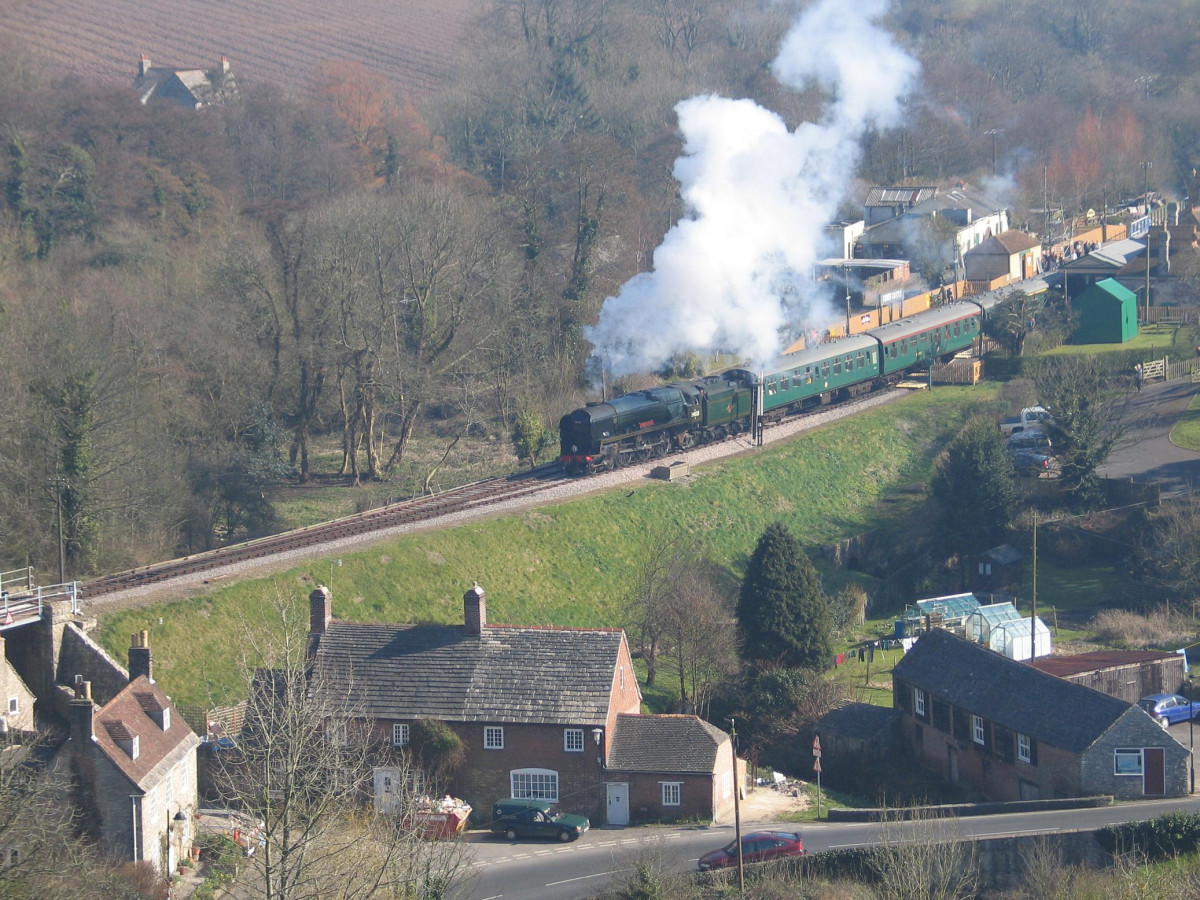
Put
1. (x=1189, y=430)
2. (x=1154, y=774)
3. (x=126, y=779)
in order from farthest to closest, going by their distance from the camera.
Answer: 1. (x=1189, y=430)
2. (x=1154, y=774)
3. (x=126, y=779)

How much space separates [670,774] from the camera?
35.6m

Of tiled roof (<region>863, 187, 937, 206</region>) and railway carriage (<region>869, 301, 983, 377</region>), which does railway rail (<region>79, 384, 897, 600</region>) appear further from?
tiled roof (<region>863, 187, 937, 206</region>)

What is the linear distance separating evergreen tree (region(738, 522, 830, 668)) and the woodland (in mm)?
16954

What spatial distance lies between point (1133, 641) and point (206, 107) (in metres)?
72.8

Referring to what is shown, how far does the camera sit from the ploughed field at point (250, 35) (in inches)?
4208

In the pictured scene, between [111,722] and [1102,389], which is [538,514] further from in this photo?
[1102,389]

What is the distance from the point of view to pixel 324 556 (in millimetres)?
44500

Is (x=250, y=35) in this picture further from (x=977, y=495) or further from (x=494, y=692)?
(x=494, y=692)

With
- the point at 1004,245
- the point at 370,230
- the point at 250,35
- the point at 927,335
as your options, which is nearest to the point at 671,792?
the point at 370,230

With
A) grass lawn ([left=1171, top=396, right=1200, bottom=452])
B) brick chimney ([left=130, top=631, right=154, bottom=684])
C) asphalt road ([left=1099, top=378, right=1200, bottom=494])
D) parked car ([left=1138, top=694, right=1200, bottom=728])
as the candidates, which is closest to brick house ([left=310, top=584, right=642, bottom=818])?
brick chimney ([left=130, top=631, right=154, bottom=684])

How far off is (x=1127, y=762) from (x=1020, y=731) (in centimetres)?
267

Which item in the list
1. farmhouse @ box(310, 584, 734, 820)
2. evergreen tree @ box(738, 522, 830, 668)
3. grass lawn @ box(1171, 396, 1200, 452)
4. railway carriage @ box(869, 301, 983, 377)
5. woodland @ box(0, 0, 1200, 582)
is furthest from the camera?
railway carriage @ box(869, 301, 983, 377)

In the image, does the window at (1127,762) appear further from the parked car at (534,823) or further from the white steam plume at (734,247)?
the white steam plume at (734,247)

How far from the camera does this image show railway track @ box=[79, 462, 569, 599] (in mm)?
41531
